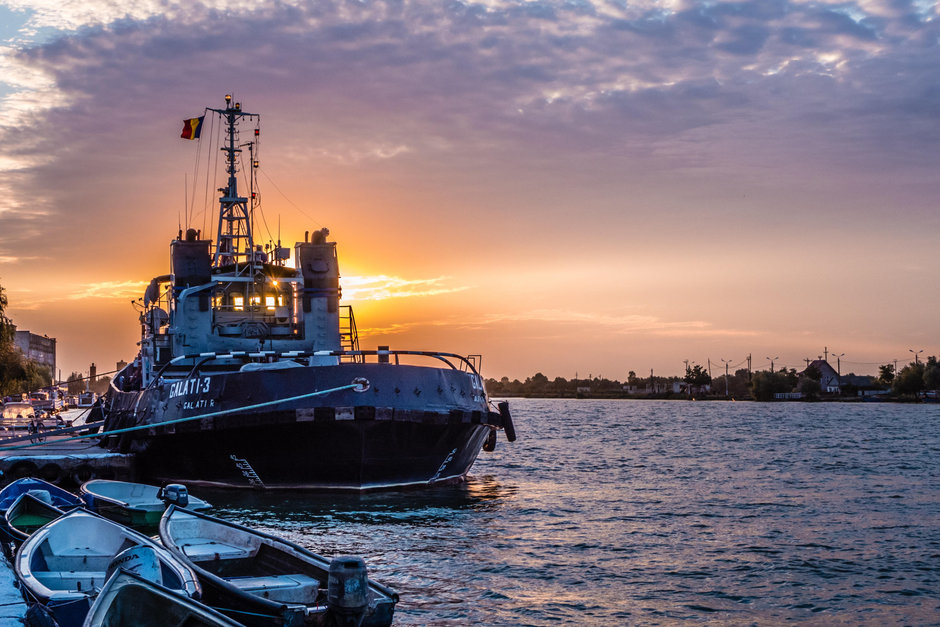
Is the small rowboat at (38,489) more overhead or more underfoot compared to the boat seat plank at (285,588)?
more overhead

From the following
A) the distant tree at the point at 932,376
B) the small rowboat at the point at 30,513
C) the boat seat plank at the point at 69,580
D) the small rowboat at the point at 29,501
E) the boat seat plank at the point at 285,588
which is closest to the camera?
the boat seat plank at the point at 285,588

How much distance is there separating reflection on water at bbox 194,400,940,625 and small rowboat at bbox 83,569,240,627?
19.1 ft

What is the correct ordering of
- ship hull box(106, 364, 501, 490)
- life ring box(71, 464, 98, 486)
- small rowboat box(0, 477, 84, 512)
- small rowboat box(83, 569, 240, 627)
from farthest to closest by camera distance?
life ring box(71, 464, 98, 486) → ship hull box(106, 364, 501, 490) → small rowboat box(0, 477, 84, 512) → small rowboat box(83, 569, 240, 627)

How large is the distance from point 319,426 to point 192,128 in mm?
15410

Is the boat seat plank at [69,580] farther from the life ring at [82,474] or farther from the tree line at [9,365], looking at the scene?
the tree line at [9,365]

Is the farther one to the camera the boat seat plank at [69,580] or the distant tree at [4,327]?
the distant tree at [4,327]

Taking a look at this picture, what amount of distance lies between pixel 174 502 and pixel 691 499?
58.6ft

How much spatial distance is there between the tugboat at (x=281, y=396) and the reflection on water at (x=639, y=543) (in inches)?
38.7

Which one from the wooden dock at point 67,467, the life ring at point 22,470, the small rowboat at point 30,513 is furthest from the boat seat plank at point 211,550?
the life ring at point 22,470

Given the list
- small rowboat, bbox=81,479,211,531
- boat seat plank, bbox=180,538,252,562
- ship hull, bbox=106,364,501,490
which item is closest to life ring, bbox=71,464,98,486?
ship hull, bbox=106,364,501,490

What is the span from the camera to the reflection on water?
14359 millimetres

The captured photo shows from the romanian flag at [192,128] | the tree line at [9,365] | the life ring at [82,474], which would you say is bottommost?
the life ring at [82,474]

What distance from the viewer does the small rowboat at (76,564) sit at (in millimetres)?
9461

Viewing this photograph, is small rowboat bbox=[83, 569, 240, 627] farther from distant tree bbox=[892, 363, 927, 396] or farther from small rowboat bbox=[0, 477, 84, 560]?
distant tree bbox=[892, 363, 927, 396]
